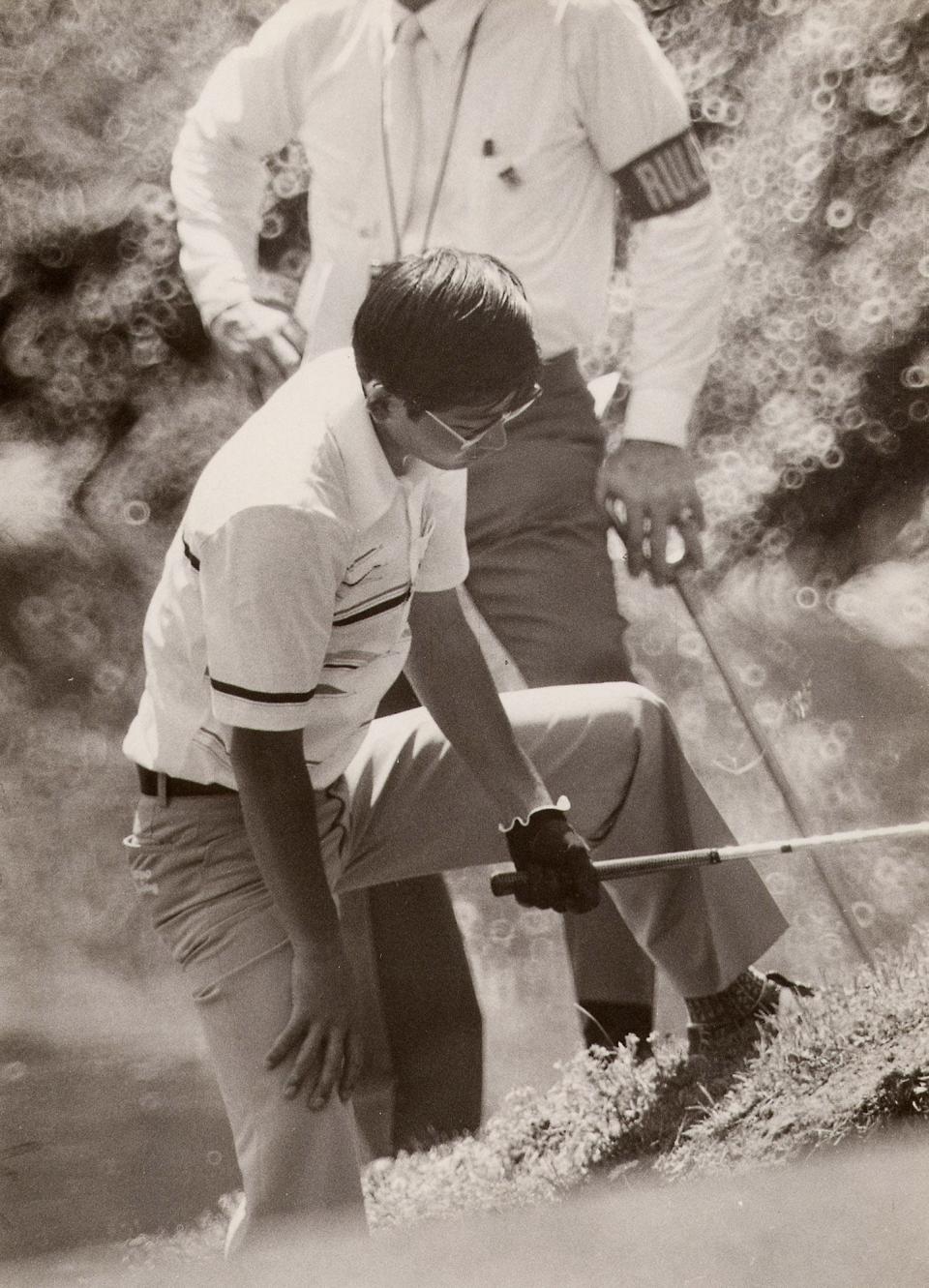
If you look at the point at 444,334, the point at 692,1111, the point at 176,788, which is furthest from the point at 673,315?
the point at 692,1111

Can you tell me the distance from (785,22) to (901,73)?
0.85ft

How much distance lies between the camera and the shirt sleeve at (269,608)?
98.0 inches

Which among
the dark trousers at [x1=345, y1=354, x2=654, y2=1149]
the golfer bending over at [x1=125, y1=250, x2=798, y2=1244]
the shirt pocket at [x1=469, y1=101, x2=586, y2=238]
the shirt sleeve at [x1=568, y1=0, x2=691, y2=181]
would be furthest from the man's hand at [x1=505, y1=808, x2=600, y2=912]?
the shirt sleeve at [x1=568, y1=0, x2=691, y2=181]

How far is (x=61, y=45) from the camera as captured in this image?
11.2 ft

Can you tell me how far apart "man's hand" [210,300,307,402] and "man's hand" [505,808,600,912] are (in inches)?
39.5

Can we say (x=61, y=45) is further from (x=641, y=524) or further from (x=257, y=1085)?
(x=257, y=1085)

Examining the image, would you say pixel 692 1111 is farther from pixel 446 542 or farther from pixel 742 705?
pixel 446 542

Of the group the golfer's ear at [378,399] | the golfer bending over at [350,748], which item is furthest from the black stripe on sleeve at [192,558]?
the golfer's ear at [378,399]

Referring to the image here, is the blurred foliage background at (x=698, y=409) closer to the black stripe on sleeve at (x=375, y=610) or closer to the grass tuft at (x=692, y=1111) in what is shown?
the grass tuft at (x=692, y=1111)

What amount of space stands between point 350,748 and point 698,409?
1.05 metres

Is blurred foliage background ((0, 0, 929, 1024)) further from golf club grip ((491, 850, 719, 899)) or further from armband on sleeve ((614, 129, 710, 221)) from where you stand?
golf club grip ((491, 850, 719, 899))

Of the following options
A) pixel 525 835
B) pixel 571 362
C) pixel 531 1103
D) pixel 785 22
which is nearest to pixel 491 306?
Answer: pixel 571 362

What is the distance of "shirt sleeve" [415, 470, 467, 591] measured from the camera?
293cm

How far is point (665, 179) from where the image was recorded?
333 cm
